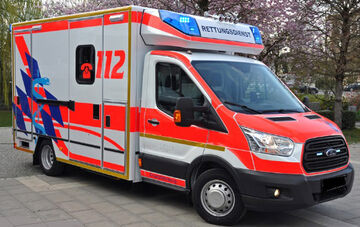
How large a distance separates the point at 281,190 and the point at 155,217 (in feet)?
5.78

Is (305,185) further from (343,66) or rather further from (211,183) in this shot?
(343,66)

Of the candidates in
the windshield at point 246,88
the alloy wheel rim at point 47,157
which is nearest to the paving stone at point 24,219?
the alloy wheel rim at point 47,157

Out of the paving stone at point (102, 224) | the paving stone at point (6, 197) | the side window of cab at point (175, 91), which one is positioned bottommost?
the paving stone at point (102, 224)

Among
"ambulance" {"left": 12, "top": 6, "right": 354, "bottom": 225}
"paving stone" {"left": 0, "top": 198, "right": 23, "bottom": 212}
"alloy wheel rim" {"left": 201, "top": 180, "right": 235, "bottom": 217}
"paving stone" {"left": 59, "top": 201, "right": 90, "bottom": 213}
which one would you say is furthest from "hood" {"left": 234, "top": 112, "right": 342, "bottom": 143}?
"paving stone" {"left": 0, "top": 198, "right": 23, "bottom": 212}

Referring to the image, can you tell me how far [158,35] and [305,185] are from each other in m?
2.87

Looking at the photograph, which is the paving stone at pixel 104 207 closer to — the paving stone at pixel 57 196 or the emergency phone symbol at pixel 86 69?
the paving stone at pixel 57 196

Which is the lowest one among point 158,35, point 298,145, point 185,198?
point 185,198

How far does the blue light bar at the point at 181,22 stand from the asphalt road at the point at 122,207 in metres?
2.55

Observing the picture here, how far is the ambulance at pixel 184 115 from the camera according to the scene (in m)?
5.10

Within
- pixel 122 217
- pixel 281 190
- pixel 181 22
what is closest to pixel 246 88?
pixel 181 22

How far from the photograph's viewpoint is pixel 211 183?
5.55 meters

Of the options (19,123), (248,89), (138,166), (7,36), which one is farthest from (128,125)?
(7,36)

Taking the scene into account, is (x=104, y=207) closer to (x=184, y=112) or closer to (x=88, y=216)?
(x=88, y=216)

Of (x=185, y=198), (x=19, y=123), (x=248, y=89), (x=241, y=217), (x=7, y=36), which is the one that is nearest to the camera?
(x=241, y=217)
